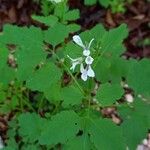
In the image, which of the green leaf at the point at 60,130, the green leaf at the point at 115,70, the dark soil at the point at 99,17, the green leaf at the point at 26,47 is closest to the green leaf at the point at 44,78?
the green leaf at the point at 26,47

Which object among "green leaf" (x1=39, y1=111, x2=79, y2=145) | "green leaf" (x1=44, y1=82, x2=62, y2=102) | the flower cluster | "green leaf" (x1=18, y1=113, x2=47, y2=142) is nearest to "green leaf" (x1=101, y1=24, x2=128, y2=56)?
the flower cluster

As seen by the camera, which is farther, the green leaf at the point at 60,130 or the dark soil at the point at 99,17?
the dark soil at the point at 99,17

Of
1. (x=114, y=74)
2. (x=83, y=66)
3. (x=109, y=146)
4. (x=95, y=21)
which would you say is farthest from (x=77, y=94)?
(x=95, y=21)

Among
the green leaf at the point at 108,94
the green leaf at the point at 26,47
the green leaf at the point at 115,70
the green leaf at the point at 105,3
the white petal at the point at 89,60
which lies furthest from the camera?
the green leaf at the point at 105,3

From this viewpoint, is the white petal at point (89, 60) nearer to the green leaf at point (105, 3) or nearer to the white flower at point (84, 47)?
the white flower at point (84, 47)

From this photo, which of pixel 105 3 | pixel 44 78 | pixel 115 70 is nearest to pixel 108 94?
pixel 44 78

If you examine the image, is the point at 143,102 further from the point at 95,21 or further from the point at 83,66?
the point at 95,21

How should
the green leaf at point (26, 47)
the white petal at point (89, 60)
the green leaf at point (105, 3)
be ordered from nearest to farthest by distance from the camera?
the white petal at point (89, 60)
the green leaf at point (26, 47)
the green leaf at point (105, 3)

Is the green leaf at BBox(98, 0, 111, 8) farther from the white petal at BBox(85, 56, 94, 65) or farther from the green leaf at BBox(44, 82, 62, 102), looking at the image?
the white petal at BBox(85, 56, 94, 65)
